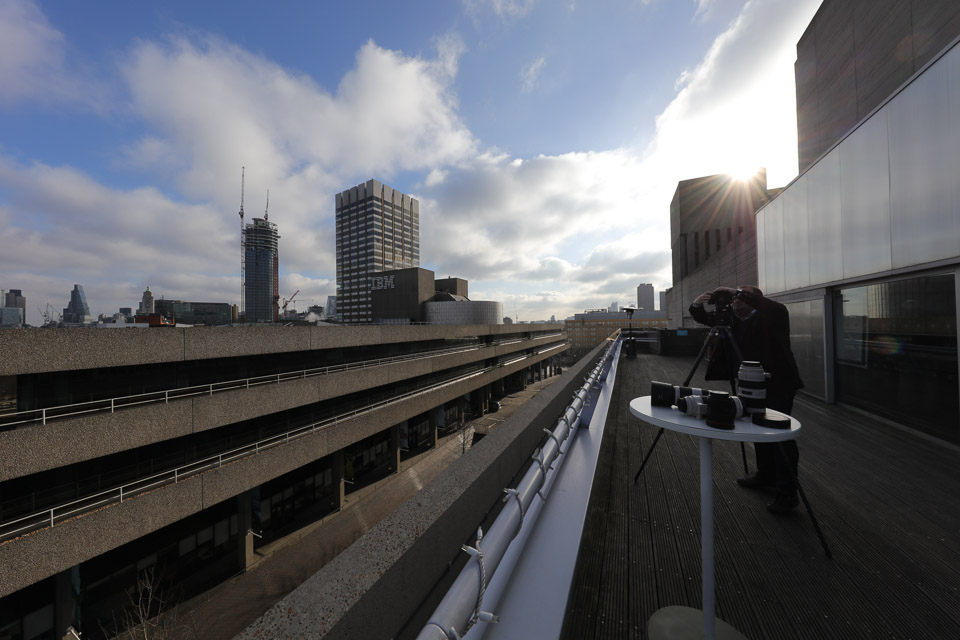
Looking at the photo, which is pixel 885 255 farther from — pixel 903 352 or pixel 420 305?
pixel 420 305

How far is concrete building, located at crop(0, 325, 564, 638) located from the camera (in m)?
8.05

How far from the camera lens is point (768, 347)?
2.71 meters

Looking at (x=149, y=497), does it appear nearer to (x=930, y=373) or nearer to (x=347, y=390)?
(x=347, y=390)

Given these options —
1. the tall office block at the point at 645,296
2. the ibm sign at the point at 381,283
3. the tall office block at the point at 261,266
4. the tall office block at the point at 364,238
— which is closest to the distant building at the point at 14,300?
the tall office block at the point at 261,266

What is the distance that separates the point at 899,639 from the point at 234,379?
51.4 ft

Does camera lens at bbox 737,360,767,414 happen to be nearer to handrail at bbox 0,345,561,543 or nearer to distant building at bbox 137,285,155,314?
handrail at bbox 0,345,561,543

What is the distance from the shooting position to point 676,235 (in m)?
42.2

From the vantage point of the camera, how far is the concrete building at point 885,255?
13.5ft

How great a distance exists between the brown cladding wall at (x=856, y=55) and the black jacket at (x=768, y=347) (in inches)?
402

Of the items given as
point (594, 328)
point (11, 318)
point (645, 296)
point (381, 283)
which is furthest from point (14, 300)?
point (645, 296)

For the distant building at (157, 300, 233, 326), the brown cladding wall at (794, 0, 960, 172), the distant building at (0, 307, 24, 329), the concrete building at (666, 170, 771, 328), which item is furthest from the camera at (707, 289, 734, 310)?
the distant building at (157, 300, 233, 326)

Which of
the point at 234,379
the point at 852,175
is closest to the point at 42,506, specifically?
the point at 234,379

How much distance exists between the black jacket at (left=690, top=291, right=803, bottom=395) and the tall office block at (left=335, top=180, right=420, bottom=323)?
93534mm

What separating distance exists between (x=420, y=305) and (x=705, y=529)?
4490cm
